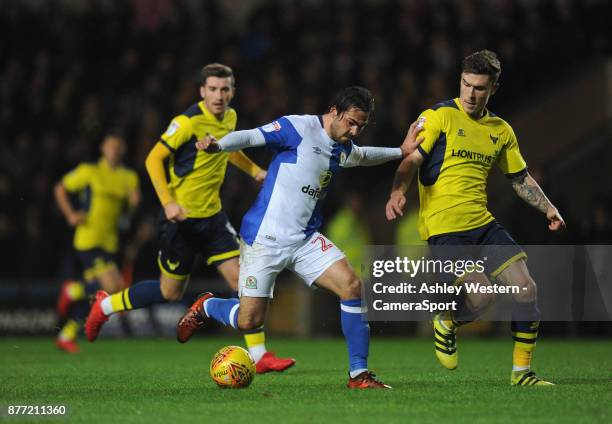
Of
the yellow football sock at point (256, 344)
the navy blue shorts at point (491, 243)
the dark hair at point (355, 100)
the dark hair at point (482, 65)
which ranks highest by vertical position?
the dark hair at point (482, 65)

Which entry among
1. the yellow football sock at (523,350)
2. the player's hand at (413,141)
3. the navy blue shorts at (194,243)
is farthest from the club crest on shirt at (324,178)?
the navy blue shorts at (194,243)

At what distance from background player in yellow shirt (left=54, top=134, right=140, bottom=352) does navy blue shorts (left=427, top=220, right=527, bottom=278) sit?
523cm

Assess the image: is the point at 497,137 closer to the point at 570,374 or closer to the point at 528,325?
the point at 528,325

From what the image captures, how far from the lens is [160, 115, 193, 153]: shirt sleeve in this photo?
925cm

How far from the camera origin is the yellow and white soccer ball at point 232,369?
7516 millimetres

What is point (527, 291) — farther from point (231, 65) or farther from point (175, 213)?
point (231, 65)

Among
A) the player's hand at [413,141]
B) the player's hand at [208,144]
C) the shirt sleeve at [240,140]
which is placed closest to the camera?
the player's hand at [208,144]

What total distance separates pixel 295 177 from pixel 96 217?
5.52m

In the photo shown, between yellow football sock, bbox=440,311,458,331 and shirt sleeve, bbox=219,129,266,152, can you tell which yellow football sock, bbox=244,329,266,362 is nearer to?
yellow football sock, bbox=440,311,458,331

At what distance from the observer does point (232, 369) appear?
7.50 metres

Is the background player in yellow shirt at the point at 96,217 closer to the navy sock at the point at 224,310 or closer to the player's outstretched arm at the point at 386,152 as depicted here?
the navy sock at the point at 224,310

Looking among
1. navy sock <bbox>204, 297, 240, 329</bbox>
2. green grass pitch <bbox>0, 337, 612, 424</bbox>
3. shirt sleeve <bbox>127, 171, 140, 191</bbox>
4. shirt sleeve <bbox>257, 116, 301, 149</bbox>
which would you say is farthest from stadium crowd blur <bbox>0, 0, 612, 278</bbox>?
shirt sleeve <bbox>257, 116, 301, 149</bbox>

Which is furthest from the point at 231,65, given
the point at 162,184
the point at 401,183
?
the point at 401,183

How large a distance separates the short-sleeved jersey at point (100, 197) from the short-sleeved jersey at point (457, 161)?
5497mm
